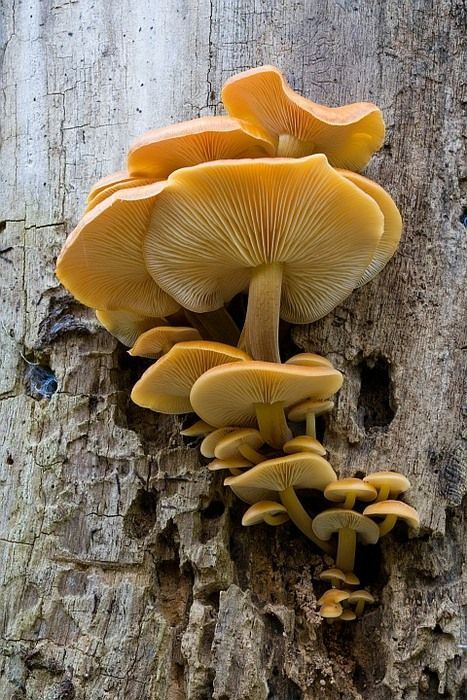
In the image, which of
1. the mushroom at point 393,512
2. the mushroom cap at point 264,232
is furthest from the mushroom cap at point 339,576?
the mushroom cap at point 264,232

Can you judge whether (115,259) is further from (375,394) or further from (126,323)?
(375,394)

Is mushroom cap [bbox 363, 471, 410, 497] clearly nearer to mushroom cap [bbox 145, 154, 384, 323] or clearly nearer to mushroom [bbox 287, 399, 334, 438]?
mushroom [bbox 287, 399, 334, 438]

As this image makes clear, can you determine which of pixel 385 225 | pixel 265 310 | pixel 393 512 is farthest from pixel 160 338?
pixel 393 512

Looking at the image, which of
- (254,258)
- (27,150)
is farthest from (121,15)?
(254,258)

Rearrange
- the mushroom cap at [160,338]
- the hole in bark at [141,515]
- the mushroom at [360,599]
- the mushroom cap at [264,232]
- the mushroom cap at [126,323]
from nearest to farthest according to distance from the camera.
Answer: the mushroom cap at [264,232], the mushroom at [360,599], the mushroom cap at [160,338], the hole in bark at [141,515], the mushroom cap at [126,323]

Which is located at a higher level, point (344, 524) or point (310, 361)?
point (310, 361)

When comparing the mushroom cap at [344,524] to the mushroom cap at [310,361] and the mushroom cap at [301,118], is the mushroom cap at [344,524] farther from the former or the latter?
the mushroom cap at [301,118]

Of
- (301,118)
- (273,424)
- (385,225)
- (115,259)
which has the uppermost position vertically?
(301,118)

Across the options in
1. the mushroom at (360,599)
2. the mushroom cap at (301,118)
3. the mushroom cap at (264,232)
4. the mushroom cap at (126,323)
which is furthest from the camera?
the mushroom cap at (126,323)
